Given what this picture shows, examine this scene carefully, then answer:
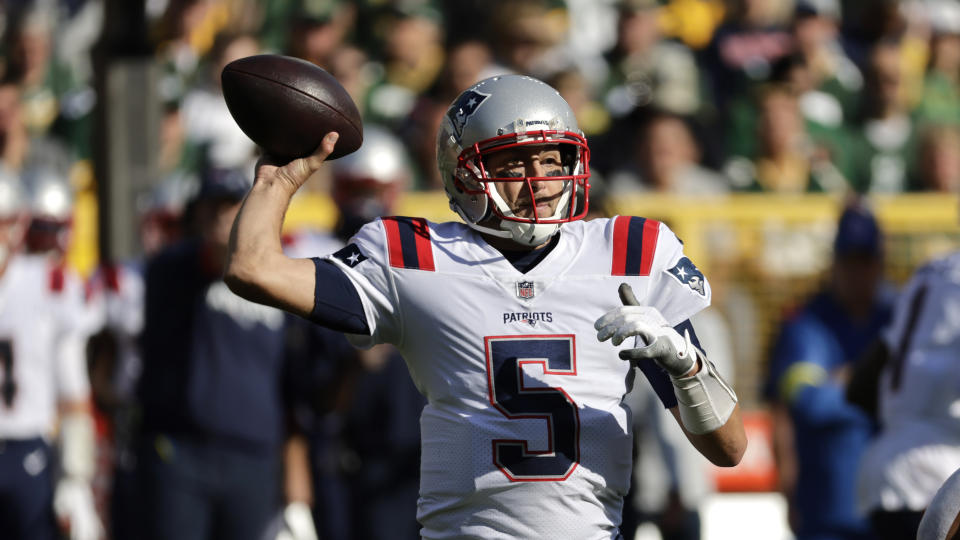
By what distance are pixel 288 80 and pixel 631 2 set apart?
6465 millimetres

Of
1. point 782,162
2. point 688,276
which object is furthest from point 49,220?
point 688,276

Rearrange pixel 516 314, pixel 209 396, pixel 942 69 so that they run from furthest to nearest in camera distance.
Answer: pixel 942 69 < pixel 209 396 < pixel 516 314

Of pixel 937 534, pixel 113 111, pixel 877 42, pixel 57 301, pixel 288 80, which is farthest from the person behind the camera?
pixel 877 42

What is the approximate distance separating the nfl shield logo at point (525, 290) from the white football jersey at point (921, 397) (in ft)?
5.90

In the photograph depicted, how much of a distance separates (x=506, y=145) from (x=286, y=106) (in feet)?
1.65

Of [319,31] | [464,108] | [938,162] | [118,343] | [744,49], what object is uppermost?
[319,31]

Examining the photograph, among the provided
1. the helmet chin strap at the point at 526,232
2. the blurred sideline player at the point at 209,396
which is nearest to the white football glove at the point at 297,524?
the blurred sideline player at the point at 209,396

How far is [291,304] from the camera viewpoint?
10.8 ft

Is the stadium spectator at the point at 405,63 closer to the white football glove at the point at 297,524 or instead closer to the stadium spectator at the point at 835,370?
the white football glove at the point at 297,524

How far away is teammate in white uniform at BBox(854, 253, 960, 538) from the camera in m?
4.68

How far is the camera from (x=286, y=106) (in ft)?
11.2

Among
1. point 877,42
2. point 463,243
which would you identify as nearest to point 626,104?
point 877,42

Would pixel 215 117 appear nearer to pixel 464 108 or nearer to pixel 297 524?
pixel 297 524

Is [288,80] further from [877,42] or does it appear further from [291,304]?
[877,42]
